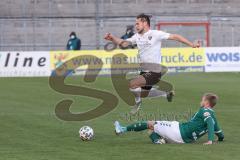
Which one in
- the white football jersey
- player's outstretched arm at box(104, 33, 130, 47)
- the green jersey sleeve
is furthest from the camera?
the white football jersey

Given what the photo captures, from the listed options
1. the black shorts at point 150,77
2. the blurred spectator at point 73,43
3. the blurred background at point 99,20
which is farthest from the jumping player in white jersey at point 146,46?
the blurred background at point 99,20

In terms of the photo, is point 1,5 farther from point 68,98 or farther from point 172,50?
point 68,98

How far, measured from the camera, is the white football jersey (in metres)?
16.1

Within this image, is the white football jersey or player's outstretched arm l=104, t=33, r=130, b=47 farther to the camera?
the white football jersey

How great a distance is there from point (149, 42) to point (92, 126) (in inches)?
101

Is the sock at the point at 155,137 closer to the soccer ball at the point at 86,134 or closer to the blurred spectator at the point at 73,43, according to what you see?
the soccer ball at the point at 86,134

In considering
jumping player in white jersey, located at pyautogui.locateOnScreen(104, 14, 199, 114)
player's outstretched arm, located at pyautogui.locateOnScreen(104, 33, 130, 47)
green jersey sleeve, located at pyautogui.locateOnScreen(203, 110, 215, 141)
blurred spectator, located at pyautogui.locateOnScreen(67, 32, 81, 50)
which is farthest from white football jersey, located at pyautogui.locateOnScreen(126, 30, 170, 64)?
blurred spectator, located at pyautogui.locateOnScreen(67, 32, 81, 50)

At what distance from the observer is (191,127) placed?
11805 millimetres

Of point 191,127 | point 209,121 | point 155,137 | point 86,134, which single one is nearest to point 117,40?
point 86,134

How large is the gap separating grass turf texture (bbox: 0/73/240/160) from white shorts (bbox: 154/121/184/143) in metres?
0.20

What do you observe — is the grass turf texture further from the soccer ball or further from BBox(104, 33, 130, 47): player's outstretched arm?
BBox(104, 33, 130, 47): player's outstretched arm

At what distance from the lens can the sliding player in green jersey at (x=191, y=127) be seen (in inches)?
460

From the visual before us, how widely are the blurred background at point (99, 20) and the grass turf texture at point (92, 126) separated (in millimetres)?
16495

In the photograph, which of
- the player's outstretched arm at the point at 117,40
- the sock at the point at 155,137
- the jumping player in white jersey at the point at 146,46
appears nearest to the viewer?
the sock at the point at 155,137
